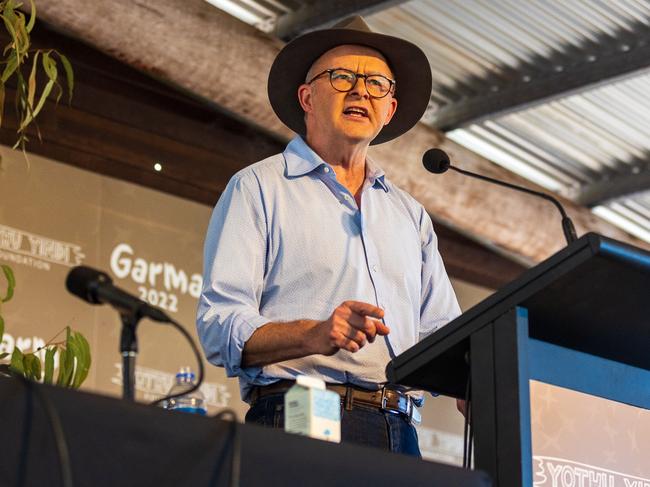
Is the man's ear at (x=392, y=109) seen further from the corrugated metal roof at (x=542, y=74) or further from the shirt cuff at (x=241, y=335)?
the corrugated metal roof at (x=542, y=74)

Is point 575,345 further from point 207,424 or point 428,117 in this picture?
point 428,117

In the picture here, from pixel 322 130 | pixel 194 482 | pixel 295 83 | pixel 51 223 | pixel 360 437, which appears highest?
pixel 51 223

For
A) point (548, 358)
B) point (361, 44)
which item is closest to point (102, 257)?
point (361, 44)

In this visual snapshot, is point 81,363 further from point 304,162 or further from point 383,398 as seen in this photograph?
point 383,398

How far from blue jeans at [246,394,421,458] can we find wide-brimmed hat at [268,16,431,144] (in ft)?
2.63

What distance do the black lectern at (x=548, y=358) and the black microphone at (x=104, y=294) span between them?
57 centimetres

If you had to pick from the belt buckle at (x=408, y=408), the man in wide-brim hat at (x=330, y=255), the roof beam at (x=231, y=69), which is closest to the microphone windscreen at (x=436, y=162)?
the man in wide-brim hat at (x=330, y=255)

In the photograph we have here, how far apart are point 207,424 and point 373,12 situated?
3935 millimetres

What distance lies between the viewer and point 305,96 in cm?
274

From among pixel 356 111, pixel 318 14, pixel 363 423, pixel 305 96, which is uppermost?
pixel 318 14

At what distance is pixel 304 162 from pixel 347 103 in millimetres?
160

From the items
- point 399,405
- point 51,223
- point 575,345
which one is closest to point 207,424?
point 575,345

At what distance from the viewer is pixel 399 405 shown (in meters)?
2.26

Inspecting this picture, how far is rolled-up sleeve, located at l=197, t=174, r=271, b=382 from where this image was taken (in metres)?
2.16
